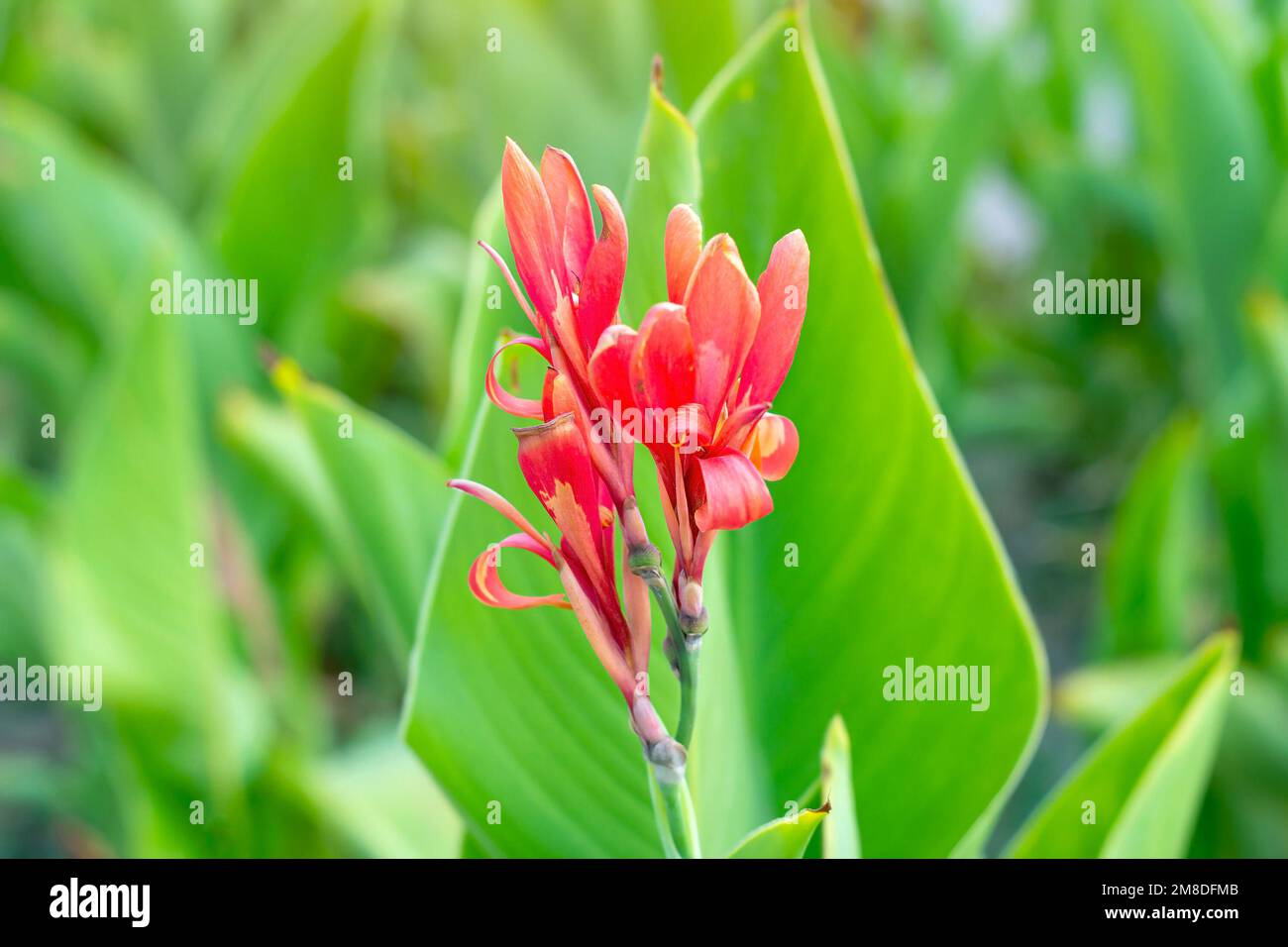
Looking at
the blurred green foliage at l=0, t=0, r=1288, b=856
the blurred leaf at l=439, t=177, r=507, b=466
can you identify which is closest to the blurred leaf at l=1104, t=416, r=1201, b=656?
the blurred green foliage at l=0, t=0, r=1288, b=856

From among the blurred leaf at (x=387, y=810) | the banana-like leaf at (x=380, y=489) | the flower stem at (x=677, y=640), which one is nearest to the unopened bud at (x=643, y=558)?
the flower stem at (x=677, y=640)

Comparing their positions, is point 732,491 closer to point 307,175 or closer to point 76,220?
point 307,175

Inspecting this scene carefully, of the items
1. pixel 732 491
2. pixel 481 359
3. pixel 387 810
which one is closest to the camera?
pixel 732 491

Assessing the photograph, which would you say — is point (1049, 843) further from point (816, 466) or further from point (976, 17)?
point (976, 17)

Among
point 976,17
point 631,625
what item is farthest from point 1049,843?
point 976,17

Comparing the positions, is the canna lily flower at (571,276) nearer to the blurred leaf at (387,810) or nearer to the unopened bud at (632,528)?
the unopened bud at (632,528)

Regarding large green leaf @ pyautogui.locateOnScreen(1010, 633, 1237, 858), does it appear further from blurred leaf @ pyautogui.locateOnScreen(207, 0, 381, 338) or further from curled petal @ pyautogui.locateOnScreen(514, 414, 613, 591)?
blurred leaf @ pyautogui.locateOnScreen(207, 0, 381, 338)

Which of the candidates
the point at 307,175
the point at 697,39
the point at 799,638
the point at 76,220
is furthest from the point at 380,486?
the point at 76,220
